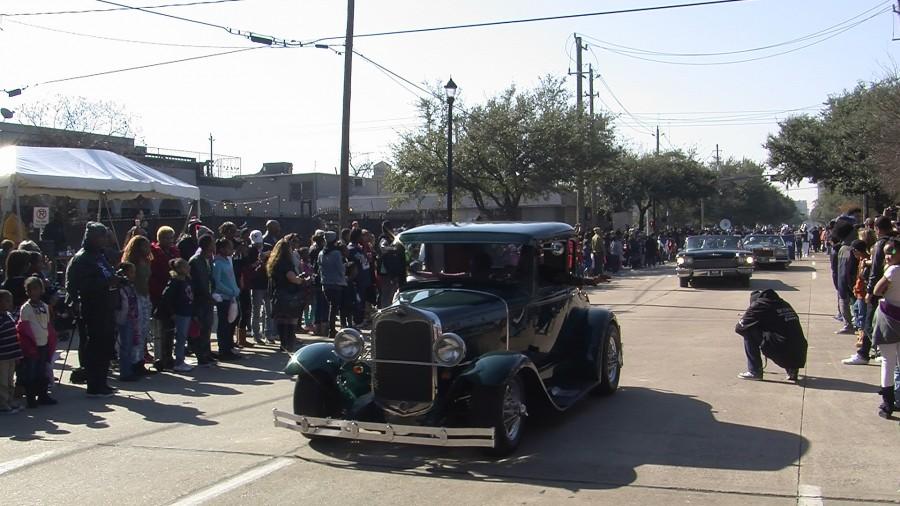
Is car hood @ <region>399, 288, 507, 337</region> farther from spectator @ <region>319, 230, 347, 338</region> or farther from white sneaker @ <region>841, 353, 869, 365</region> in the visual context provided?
spectator @ <region>319, 230, 347, 338</region>

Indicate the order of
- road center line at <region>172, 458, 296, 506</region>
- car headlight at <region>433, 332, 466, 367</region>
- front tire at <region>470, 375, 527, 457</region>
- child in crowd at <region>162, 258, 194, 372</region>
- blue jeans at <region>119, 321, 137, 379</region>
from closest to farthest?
→ road center line at <region>172, 458, 296, 506</region>, front tire at <region>470, 375, 527, 457</region>, car headlight at <region>433, 332, 466, 367</region>, blue jeans at <region>119, 321, 137, 379</region>, child in crowd at <region>162, 258, 194, 372</region>

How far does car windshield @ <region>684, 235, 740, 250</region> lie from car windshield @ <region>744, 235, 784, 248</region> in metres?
8.25

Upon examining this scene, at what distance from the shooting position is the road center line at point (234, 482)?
6.02 m

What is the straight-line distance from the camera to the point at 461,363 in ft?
24.2

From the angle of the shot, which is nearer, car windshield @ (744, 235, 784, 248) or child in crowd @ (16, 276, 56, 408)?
child in crowd @ (16, 276, 56, 408)

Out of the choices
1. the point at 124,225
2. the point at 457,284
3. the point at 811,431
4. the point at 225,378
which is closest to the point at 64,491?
the point at 457,284

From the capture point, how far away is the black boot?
27.6 ft

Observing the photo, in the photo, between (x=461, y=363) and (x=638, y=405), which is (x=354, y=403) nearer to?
(x=461, y=363)

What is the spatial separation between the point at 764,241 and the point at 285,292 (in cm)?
2752

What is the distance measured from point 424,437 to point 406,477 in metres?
0.32

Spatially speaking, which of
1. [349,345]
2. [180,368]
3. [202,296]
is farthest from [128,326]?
[349,345]

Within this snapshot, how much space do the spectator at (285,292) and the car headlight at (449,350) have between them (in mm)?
6576

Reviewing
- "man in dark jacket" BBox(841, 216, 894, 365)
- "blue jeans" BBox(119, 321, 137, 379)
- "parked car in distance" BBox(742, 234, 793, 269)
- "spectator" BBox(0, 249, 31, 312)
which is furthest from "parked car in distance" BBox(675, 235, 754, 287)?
"spectator" BBox(0, 249, 31, 312)

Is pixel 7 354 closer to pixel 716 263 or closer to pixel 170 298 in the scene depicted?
pixel 170 298
